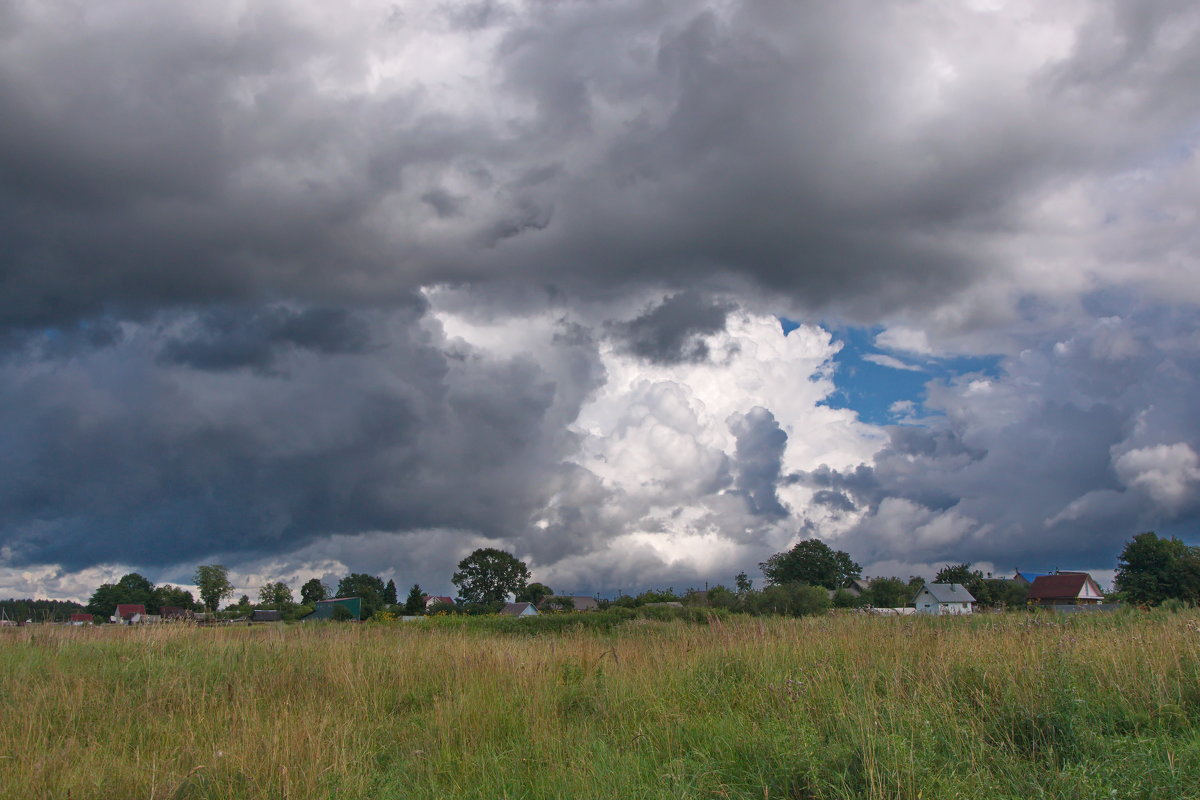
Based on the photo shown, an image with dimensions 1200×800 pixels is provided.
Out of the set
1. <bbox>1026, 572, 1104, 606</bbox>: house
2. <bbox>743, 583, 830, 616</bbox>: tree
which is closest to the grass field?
<bbox>743, 583, 830, 616</bbox>: tree

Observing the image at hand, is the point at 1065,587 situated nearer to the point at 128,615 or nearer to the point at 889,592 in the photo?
the point at 889,592

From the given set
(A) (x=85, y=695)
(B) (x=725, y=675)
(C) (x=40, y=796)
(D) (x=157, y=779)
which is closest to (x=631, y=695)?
(B) (x=725, y=675)

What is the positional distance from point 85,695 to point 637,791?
30.7 feet

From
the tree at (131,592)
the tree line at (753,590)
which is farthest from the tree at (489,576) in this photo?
the tree at (131,592)

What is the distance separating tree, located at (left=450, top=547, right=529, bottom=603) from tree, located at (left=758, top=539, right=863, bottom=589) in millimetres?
42577

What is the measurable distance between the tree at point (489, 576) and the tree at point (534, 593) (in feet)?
4.64

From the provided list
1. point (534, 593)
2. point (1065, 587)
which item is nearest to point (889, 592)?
point (1065, 587)

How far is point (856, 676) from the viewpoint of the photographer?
8711mm

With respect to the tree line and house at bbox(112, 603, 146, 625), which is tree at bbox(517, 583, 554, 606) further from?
house at bbox(112, 603, 146, 625)

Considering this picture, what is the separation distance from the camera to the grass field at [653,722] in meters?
6.00

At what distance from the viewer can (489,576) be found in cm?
10238

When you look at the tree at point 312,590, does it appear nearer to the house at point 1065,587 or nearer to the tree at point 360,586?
the tree at point 360,586

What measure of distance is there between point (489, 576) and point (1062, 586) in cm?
7383

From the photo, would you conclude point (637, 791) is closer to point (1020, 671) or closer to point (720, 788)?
point (720, 788)
